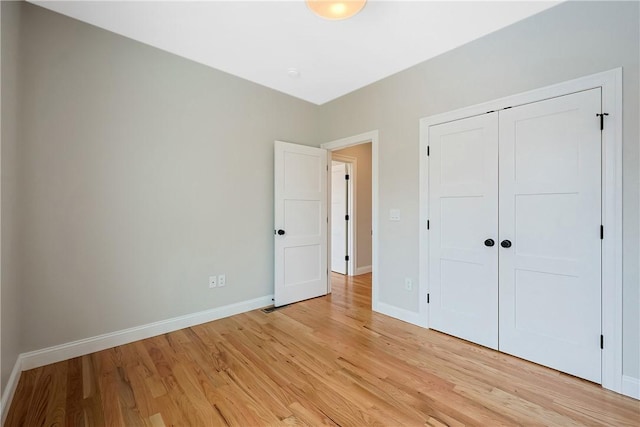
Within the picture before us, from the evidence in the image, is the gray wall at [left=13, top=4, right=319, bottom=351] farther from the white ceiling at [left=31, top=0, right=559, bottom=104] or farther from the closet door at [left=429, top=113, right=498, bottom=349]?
the closet door at [left=429, top=113, right=498, bottom=349]

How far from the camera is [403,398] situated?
174cm

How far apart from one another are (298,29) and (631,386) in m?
3.53

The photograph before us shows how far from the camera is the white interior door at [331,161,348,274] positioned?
5.04m

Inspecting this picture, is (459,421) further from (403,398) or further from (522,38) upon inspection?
(522,38)

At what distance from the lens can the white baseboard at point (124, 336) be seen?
2.08m

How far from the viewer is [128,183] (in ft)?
8.09

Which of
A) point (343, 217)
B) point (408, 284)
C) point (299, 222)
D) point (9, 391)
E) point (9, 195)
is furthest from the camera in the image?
point (343, 217)

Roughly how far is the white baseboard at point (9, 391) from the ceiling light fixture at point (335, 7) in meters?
3.08

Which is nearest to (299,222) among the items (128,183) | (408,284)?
(408,284)

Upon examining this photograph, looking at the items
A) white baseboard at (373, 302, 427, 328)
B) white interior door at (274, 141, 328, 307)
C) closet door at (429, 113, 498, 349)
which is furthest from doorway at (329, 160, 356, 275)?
closet door at (429, 113, 498, 349)

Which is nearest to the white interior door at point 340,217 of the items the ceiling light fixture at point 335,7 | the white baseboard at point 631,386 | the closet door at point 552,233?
the closet door at point 552,233

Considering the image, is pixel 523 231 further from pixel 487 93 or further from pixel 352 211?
pixel 352 211

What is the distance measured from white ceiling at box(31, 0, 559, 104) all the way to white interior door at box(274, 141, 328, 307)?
106cm

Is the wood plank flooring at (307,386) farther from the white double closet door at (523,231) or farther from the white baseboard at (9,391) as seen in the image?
the white double closet door at (523,231)
